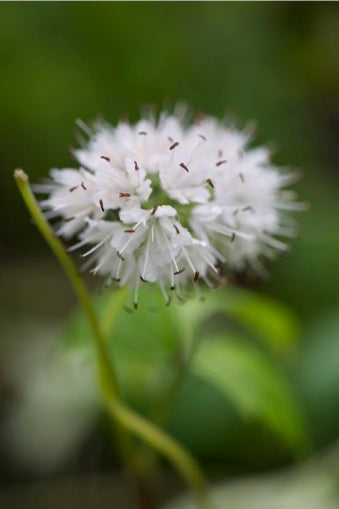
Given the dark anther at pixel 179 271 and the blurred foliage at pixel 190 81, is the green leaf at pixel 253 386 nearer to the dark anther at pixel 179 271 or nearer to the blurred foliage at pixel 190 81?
the dark anther at pixel 179 271

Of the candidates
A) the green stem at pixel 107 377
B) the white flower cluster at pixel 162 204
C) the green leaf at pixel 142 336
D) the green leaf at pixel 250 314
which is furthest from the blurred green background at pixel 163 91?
the white flower cluster at pixel 162 204

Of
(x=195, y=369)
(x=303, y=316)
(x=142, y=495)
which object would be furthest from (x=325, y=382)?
(x=142, y=495)

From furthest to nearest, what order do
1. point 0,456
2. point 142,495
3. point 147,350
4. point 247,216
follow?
point 0,456 → point 147,350 → point 142,495 → point 247,216

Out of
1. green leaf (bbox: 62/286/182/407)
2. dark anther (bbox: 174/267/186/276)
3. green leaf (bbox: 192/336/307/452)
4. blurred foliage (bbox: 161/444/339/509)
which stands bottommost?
blurred foliage (bbox: 161/444/339/509)

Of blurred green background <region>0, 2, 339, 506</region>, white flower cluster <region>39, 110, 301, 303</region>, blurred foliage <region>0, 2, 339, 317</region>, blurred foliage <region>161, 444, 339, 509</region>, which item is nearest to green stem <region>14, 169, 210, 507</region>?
white flower cluster <region>39, 110, 301, 303</region>

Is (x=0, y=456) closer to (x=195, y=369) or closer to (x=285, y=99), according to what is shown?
(x=195, y=369)

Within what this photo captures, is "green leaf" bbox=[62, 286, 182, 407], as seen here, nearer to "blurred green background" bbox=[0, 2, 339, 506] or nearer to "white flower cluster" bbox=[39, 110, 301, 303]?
"white flower cluster" bbox=[39, 110, 301, 303]
